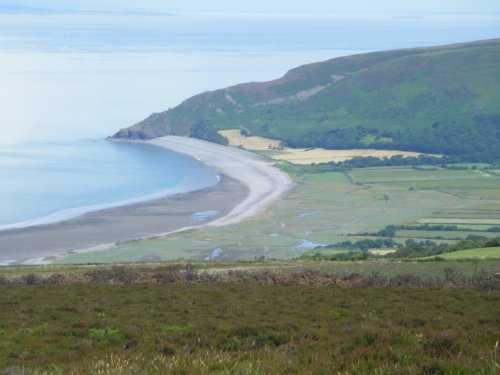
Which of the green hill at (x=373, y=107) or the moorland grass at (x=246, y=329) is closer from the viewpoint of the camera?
the moorland grass at (x=246, y=329)

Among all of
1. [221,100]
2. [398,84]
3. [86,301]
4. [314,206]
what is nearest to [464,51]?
[398,84]

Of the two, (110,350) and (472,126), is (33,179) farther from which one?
(110,350)

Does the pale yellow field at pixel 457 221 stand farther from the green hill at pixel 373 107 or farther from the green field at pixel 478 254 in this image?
the green hill at pixel 373 107

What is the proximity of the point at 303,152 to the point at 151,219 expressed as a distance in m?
45.2

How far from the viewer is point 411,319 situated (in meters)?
17.5

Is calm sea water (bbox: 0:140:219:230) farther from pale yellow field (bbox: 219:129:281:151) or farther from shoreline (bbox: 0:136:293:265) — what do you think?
pale yellow field (bbox: 219:129:281:151)

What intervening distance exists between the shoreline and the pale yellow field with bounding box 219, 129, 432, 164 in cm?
970

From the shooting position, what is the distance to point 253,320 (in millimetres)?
17656

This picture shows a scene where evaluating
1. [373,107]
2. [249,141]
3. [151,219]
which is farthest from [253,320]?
[373,107]

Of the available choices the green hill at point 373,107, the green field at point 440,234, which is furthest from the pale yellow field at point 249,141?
the green field at point 440,234

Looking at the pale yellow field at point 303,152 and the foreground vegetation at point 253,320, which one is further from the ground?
the foreground vegetation at point 253,320

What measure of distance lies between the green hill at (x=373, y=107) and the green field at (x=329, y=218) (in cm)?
2267

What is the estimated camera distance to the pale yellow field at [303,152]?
98.9 m

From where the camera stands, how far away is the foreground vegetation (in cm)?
1127
